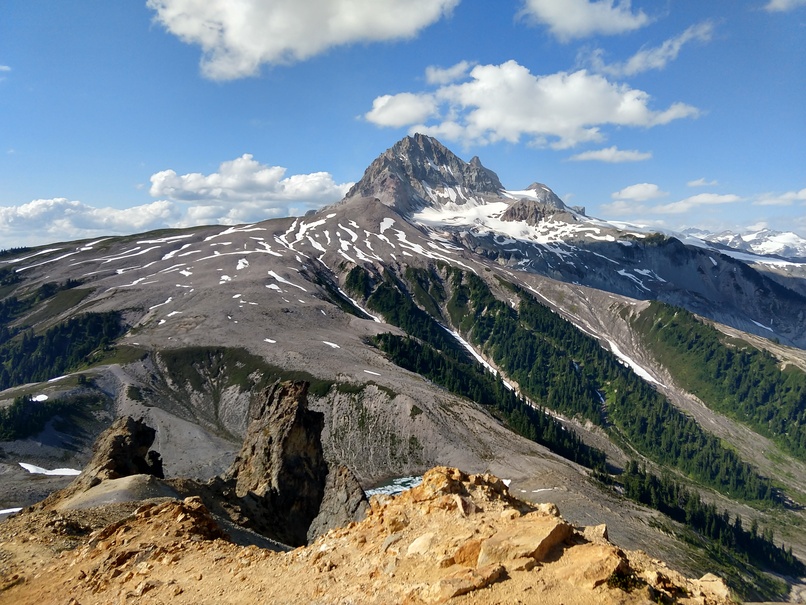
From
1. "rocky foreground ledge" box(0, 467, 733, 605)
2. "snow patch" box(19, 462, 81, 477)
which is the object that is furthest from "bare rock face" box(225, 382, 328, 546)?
"snow patch" box(19, 462, 81, 477)

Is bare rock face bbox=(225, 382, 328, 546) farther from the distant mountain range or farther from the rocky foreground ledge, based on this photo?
the distant mountain range

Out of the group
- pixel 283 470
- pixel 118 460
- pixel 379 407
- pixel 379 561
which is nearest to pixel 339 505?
pixel 283 470

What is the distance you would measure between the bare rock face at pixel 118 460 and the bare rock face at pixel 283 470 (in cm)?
837

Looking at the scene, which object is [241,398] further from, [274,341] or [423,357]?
[423,357]

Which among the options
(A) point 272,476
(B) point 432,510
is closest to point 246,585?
Answer: (B) point 432,510

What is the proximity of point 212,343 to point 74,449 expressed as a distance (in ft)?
155

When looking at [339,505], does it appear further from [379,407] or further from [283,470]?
[379,407]

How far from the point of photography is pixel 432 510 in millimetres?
17109

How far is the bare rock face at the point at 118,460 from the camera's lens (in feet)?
116

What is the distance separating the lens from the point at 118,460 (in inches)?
1609

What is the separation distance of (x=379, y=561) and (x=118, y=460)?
3459 cm

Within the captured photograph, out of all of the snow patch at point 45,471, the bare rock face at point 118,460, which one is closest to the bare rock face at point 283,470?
the bare rock face at point 118,460

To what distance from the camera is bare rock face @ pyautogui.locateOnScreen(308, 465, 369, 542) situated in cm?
4230

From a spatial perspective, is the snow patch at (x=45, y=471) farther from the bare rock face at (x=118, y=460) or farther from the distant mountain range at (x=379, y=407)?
the bare rock face at (x=118, y=460)
